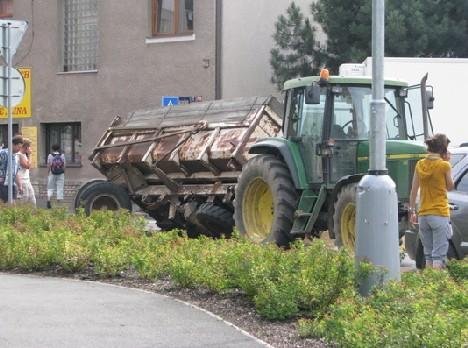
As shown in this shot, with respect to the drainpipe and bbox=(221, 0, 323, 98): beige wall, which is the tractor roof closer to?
the drainpipe

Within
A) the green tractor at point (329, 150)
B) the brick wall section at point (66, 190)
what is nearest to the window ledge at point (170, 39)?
the brick wall section at point (66, 190)

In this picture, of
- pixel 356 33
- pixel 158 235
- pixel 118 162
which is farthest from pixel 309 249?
pixel 356 33

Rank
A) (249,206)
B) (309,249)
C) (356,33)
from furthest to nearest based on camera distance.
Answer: (356,33) < (249,206) < (309,249)

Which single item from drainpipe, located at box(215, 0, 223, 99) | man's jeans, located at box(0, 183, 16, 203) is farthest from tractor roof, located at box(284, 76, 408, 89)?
drainpipe, located at box(215, 0, 223, 99)

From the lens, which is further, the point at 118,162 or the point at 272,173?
the point at 118,162

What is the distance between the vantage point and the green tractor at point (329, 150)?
1134 cm

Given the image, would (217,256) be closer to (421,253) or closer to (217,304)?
(217,304)

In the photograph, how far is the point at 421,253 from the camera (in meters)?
10.5

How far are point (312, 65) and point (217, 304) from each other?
16859 millimetres

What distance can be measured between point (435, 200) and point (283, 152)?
135 inches

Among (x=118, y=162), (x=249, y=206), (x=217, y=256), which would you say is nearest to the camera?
(x=217, y=256)

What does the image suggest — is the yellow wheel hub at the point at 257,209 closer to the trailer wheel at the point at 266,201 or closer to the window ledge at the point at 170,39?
the trailer wheel at the point at 266,201

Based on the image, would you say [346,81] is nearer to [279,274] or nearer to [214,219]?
[214,219]

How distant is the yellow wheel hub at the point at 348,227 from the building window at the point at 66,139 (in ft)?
58.0
